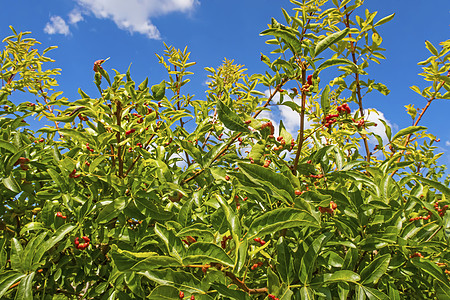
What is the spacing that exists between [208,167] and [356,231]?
0.87 metres

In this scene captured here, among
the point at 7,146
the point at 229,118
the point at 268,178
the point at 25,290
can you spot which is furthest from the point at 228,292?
the point at 7,146

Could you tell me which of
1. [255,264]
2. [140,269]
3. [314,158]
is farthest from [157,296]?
[314,158]

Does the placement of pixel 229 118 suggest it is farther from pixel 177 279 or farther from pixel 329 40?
pixel 177 279

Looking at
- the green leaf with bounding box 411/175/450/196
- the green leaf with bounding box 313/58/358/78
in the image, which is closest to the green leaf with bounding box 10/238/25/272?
the green leaf with bounding box 313/58/358/78

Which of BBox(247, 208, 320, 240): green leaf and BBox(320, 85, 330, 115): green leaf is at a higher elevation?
BBox(320, 85, 330, 115): green leaf

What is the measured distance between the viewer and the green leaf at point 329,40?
133 centimetres

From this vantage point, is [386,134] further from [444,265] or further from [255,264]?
[255,264]

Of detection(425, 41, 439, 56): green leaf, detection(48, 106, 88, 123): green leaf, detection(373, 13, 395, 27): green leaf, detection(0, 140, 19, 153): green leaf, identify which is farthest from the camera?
detection(425, 41, 439, 56): green leaf

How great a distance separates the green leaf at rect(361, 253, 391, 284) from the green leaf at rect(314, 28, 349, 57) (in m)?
0.93

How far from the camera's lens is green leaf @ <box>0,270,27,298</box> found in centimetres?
145

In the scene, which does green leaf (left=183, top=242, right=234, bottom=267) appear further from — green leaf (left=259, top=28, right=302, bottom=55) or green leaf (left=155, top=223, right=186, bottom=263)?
green leaf (left=259, top=28, right=302, bottom=55)

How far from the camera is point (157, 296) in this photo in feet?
3.67

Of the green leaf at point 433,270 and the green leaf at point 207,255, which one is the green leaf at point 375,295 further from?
the green leaf at point 207,255

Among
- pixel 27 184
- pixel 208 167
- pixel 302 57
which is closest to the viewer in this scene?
pixel 302 57
